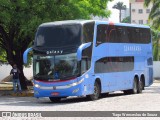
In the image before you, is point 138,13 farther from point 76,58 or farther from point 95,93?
point 76,58

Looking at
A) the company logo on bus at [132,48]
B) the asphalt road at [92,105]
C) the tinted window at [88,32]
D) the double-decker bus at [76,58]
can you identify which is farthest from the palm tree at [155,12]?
the asphalt road at [92,105]

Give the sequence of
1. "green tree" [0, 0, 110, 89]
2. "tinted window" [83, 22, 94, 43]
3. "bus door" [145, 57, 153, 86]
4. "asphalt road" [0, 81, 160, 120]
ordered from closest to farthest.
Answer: "asphalt road" [0, 81, 160, 120] → "tinted window" [83, 22, 94, 43] → "green tree" [0, 0, 110, 89] → "bus door" [145, 57, 153, 86]

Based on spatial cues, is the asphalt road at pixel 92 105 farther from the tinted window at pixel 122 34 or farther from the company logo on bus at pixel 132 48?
the company logo on bus at pixel 132 48

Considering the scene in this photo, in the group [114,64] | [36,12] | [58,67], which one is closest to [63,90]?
[58,67]

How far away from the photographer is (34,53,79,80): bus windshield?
23.5 m

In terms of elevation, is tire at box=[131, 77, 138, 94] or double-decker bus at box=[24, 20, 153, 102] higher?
double-decker bus at box=[24, 20, 153, 102]

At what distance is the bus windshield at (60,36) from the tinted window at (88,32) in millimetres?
397

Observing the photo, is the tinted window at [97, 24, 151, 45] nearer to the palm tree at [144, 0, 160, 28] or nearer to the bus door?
the bus door

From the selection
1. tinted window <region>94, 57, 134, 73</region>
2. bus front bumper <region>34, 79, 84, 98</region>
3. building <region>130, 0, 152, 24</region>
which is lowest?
bus front bumper <region>34, 79, 84, 98</region>

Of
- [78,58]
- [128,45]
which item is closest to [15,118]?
[78,58]

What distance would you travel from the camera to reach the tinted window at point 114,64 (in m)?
25.7

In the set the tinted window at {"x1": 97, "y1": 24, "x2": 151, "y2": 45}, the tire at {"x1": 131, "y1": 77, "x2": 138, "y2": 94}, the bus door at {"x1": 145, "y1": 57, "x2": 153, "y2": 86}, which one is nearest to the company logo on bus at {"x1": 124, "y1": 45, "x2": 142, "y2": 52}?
the tinted window at {"x1": 97, "y1": 24, "x2": 151, "y2": 45}

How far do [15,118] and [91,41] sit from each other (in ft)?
30.2

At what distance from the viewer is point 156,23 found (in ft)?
185
